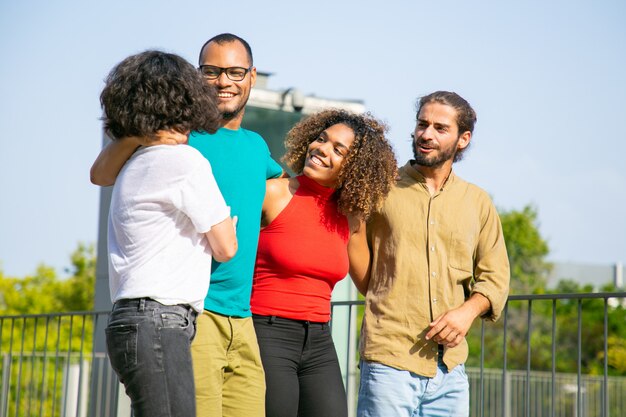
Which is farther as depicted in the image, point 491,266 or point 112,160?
point 491,266

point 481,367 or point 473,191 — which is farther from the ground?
point 473,191

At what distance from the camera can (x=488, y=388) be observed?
14.3m

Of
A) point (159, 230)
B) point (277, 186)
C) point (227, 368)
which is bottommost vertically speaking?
point (227, 368)

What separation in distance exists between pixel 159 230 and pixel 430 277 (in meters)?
1.37

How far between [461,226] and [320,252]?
2.14 feet

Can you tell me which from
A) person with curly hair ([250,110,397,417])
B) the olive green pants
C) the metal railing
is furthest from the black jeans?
the metal railing

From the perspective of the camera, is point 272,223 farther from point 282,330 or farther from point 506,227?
point 506,227

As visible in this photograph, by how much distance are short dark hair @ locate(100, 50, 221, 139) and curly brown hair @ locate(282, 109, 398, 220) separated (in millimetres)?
981

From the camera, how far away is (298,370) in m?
3.45

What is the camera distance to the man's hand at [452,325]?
3613 millimetres

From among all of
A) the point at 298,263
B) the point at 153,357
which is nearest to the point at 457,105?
the point at 298,263

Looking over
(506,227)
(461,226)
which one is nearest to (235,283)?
(461,226)

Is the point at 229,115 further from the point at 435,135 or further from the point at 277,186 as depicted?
the point at 435,135

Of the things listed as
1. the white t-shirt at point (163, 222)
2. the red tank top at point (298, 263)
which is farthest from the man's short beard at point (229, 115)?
the white t-shirt at point (163, 222)
